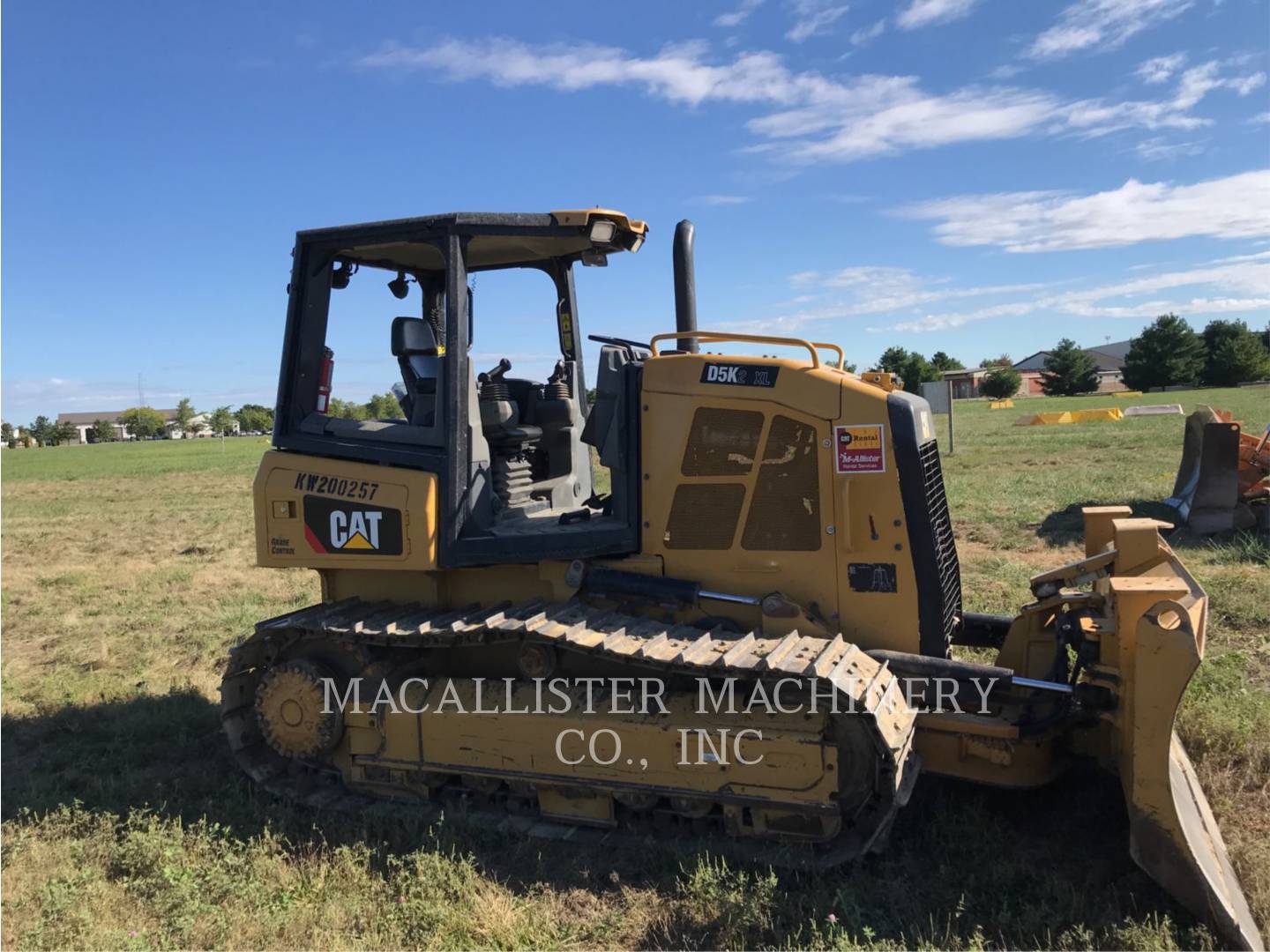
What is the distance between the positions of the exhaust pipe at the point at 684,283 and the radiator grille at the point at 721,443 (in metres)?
0.47

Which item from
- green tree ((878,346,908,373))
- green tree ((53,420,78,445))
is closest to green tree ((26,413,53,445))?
green tree ((53,420,78,445))

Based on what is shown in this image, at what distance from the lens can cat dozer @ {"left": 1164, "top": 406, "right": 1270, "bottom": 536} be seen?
429 inches

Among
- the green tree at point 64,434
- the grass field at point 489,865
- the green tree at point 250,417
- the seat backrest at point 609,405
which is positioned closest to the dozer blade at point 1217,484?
the grass field at point 489,865

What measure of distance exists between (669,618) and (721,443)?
3.38 feet

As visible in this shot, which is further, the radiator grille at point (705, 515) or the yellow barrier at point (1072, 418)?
the yellow barrier at point (1072, 418)

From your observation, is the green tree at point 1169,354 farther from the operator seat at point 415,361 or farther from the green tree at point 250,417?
the green tree at point 250,417

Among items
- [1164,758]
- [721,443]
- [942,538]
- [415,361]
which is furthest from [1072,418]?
[1164,758]

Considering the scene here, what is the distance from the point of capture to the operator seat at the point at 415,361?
5.61 metres

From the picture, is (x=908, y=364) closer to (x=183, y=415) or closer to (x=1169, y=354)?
(x=1169, y=354)

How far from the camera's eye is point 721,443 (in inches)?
191

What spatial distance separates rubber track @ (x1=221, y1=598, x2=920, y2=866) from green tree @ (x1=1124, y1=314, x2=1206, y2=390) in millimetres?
75771

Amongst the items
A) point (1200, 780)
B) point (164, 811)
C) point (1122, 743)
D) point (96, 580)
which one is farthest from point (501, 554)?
point (96, 580)

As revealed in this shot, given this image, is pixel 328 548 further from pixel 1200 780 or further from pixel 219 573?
pixel 219 573

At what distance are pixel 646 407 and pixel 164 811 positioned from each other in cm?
364
